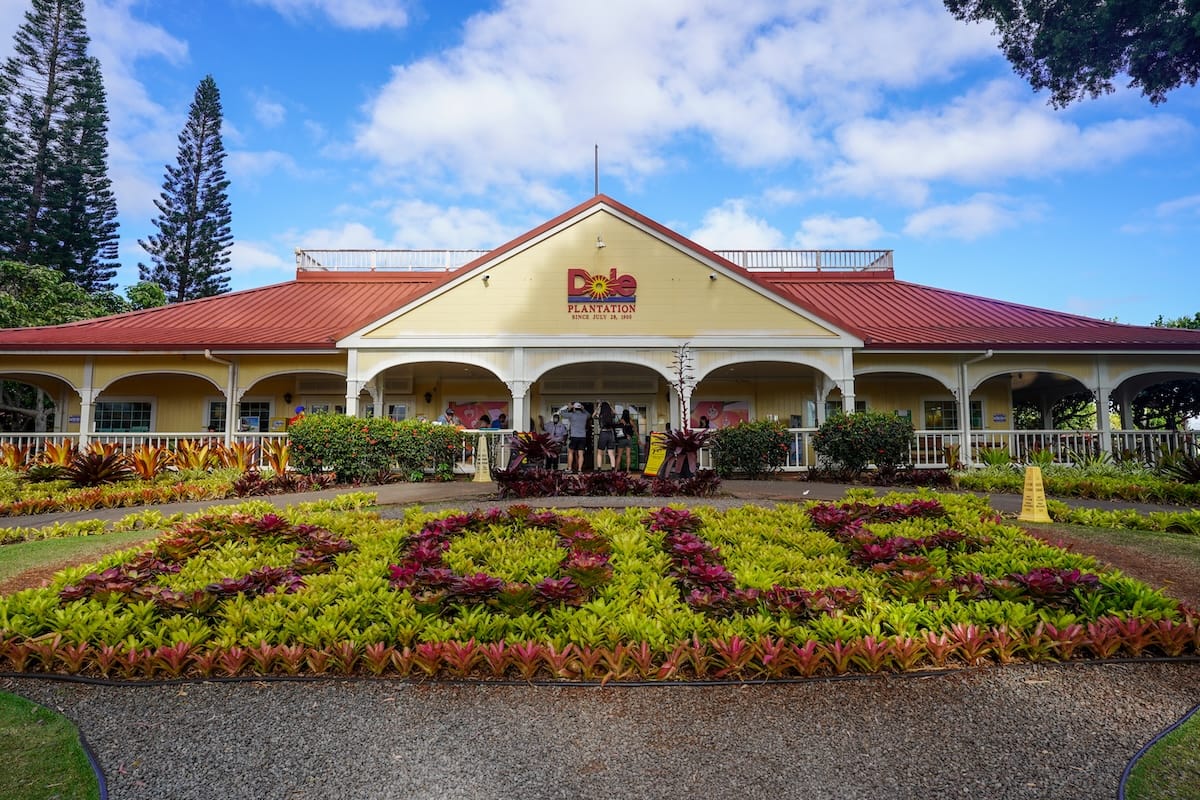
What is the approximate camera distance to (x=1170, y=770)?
2650 mm

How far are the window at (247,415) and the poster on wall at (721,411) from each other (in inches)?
445

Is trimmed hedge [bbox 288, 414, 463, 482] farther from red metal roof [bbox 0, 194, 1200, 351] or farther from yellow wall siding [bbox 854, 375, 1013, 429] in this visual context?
yellow wall siding [bbox 854, 375, 1013, 429]

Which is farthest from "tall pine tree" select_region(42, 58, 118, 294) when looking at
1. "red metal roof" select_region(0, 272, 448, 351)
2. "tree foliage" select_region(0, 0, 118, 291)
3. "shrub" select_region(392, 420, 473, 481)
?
"shrub" select_region(392, 420, 473, 481)

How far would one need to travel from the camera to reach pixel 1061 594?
4141mm

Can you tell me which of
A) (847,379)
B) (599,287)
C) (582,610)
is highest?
(599,287)

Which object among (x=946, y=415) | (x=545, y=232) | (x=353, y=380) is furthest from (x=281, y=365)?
(x=946, y=415)

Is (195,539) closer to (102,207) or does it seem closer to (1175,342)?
(1175,342)

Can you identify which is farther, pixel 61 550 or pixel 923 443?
pixel 923 443

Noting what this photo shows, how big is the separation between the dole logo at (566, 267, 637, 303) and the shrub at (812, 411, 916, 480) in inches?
222

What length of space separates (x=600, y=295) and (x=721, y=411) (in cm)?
515

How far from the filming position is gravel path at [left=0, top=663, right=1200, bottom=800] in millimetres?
2604

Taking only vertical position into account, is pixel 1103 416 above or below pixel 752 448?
above

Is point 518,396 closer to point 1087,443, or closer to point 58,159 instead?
point 1087,443

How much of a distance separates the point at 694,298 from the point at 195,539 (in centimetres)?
1193
